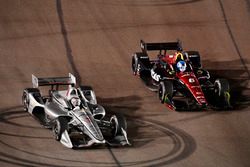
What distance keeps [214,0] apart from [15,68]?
10579 millimetres

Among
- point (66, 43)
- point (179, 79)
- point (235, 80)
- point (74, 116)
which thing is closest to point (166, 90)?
point (179, 79)

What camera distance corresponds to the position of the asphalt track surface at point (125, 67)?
22156 millimetres

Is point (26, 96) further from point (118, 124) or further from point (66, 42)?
point (66, 42)

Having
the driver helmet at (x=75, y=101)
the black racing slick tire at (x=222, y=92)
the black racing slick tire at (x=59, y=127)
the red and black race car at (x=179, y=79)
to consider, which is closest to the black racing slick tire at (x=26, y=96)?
the driver helmet at (x=75, y=101)

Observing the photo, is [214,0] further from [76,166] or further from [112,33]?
[76,166]

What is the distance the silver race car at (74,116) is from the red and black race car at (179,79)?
2.61 meters

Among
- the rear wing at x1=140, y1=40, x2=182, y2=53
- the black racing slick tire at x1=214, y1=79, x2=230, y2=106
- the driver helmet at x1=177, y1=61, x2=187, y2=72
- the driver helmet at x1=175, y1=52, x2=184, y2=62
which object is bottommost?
the black racing slick tire at x1=214, y1=79, x2=230, y2=106

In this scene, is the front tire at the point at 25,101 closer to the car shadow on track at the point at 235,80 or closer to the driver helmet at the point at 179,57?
the driver helmet at the point at 179,57

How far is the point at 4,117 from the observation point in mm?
24094

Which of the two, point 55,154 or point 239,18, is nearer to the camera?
point 55,154

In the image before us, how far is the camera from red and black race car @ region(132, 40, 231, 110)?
25.8 meters

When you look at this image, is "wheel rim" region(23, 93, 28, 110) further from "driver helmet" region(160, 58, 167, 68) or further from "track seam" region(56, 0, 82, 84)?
"driver helmet" region(160, 58, 167, 68)

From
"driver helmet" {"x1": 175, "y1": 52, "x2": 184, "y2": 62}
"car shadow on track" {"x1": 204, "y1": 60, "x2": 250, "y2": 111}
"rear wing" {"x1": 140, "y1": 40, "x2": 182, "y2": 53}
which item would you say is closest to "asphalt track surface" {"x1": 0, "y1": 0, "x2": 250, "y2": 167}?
"car shadow on track" {"x1": 204, "y1": 60, "x2": 250, "y2": 111}

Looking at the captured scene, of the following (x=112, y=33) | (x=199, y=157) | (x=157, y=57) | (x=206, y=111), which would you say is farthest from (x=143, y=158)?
(x=112, y=33)
